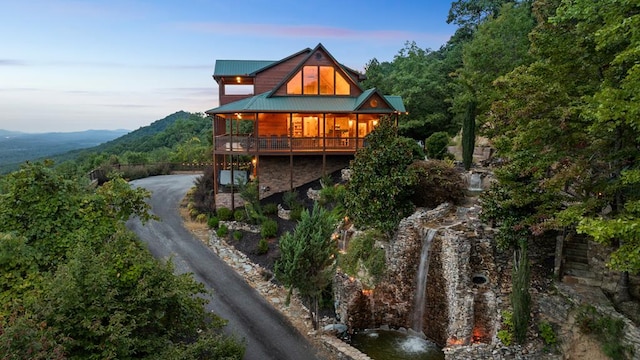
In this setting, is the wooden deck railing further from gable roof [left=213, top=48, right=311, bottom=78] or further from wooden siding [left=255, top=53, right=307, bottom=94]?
gable roof [left=213, top=48, right=311, bottom=78]

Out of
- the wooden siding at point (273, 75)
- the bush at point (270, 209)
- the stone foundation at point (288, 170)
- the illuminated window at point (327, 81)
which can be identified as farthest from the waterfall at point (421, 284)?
the wooden siding at point (273, 75)

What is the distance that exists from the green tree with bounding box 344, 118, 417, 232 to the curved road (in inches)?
233

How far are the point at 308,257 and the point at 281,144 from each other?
12.3 meters

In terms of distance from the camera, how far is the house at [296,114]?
24.8 metres

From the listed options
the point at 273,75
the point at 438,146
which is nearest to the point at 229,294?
the point at 438,146

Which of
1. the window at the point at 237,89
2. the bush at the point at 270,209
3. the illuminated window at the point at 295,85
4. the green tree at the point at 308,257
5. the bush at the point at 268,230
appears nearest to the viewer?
the green tree at the point at 308,257

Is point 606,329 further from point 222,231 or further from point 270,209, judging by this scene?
point 222,231

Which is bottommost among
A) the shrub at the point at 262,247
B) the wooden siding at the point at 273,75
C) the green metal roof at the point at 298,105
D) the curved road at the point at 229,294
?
the curved road at the point at 229,294

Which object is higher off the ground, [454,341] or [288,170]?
[288,170]

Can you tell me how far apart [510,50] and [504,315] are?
18.2 meters

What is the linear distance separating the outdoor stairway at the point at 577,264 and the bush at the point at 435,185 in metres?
5.11

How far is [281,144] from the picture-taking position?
2484 cm

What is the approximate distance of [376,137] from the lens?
59.7 feet

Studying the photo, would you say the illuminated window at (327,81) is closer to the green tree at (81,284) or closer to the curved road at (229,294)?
the curved road at (229,294)
